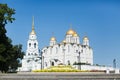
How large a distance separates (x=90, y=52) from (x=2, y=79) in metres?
103

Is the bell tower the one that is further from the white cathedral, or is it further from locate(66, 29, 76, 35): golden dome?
locate(66, 29, 76, 35): golden dome

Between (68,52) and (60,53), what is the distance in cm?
358

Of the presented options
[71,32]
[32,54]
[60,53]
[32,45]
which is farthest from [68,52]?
[32,54]

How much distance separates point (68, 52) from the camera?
124812mm

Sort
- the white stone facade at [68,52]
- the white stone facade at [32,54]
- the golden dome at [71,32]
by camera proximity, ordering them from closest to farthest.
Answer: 1. the white stone facade at [68,52]
2. the golden dome at [71,32]
3. the white stone facade at [32,54]

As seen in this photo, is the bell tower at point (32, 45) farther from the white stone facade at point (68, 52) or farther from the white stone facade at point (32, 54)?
the white stone facade at point (68, 52)

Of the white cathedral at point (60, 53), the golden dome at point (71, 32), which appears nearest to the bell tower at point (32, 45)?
the white cathedral at point (60, 53)

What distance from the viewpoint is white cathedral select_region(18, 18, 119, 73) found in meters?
124

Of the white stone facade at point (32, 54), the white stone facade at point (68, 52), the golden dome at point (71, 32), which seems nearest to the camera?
the white stone facade at point (68, 52)

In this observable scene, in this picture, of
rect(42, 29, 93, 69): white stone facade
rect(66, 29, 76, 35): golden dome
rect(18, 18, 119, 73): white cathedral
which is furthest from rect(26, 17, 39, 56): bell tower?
rect(66, 29, 76, 35): golden dome

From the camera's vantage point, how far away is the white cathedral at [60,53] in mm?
123688

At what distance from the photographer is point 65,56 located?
124688mm

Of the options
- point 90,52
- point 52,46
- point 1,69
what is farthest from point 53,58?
point 1,69

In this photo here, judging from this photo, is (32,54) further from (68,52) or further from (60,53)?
(68,52)
